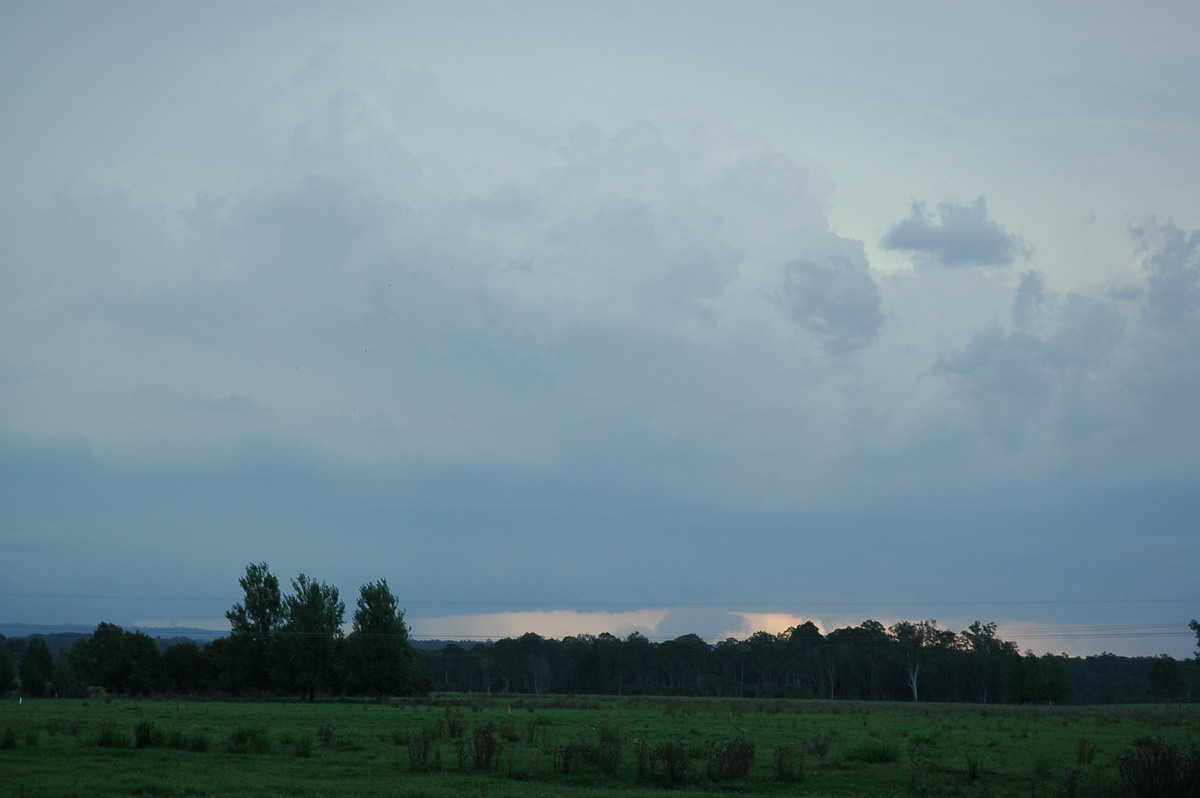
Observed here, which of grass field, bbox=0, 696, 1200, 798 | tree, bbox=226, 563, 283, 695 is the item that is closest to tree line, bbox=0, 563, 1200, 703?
tree, bbox=226, 563, 283, 695

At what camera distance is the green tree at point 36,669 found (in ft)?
236

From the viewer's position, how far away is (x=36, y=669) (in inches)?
2891

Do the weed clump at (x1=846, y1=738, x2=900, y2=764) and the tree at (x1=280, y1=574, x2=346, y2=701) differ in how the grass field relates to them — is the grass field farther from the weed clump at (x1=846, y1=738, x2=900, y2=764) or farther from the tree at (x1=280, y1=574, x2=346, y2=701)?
the tree at (x1=280, y1=574, x2=346, y2=701)

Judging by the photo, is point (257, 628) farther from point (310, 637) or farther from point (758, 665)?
point (758, 665)

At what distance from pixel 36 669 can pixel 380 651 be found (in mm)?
29072

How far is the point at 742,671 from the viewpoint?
140 m

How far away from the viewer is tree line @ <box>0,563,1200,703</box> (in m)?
73.5

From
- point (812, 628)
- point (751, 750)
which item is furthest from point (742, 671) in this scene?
point (751, 750)

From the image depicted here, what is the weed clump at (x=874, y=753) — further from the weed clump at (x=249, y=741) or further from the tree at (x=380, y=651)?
the tree at (x=380, y=651)

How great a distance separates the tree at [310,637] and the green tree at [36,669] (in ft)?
64.6

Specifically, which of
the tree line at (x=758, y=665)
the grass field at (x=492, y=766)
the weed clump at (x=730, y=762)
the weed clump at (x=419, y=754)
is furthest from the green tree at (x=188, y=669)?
the weed clump at (x=730, y=762)

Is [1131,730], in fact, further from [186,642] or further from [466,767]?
[186,642]

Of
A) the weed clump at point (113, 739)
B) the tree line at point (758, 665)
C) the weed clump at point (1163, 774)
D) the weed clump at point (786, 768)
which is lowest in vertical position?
the tree line at point (758, 665)

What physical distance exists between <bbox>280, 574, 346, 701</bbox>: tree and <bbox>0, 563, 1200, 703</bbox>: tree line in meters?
0.09
